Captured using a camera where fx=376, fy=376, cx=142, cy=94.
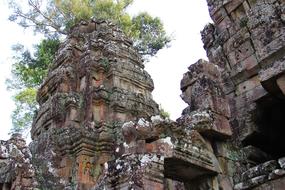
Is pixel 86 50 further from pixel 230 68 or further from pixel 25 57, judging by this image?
pixel 25 57

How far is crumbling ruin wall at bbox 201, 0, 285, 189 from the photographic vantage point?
179 inches

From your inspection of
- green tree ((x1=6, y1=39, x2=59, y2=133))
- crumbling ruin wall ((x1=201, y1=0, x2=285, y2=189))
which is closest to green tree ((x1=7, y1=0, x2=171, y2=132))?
green tree ((x1=6, y1=39, x2=59, y2=133))

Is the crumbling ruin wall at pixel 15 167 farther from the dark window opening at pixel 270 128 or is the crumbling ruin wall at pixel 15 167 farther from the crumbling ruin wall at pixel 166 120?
the dark window opening at pixel 270 128

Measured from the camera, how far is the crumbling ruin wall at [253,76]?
454 centimetres

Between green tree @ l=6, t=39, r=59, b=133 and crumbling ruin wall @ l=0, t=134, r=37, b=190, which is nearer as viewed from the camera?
crumbling ruin wall @ l=0, t=134, r=37, b=190

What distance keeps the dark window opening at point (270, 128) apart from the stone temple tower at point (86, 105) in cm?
304

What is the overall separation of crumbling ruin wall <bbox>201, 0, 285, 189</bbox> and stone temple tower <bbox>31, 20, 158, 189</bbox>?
2.59 meters

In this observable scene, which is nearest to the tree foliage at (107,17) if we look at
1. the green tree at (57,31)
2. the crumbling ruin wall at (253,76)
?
the green tree at (57,31)

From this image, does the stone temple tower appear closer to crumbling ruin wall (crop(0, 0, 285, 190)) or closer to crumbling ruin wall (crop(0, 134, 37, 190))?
crumbling ruin wall (crop(0, 0, 285, 190))

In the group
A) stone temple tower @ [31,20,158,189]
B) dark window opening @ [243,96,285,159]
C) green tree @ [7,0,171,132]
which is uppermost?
green tree @ [7,0,171,132]

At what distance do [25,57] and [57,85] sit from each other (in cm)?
839

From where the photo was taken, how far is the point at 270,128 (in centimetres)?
582

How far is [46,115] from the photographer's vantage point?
10758 millimetres

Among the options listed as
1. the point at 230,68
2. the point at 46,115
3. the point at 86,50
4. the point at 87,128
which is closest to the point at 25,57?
the point at 86,50
